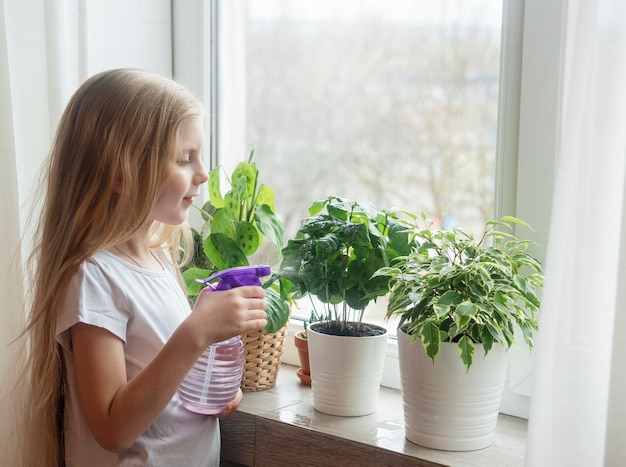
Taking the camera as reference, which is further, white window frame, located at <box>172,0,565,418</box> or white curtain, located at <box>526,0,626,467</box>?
white window frame, located at <box>172,0,565,418</box>

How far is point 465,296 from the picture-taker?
3.75 ft

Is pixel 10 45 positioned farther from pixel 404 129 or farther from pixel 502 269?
pixel 502 269

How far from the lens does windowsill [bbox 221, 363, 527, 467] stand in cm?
122

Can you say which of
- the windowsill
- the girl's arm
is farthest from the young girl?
the windowsill

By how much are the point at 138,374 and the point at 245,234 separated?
41cm

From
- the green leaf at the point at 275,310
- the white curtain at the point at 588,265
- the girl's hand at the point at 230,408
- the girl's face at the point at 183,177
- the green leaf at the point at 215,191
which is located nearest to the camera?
the white curtain at the point at 588,265

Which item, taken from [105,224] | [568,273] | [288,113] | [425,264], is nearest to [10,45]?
[105,224]

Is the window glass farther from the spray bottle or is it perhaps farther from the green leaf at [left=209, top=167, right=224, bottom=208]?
the spray bottle

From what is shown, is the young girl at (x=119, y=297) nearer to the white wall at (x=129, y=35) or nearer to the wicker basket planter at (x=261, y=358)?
the wicker basket planter at (x=261, y=358)

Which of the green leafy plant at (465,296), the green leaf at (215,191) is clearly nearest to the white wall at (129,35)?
the green leaf at (215,191)

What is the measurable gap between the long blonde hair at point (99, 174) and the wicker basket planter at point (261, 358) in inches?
14.7

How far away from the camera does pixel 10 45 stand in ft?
4.74

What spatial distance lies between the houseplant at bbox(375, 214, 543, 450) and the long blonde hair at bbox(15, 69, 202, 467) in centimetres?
40

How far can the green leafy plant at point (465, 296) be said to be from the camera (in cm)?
113
